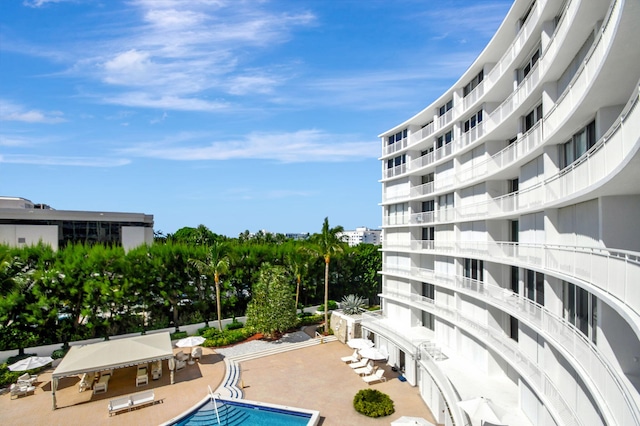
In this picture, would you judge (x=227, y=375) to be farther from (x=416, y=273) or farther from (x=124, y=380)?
(x=416, y=273)

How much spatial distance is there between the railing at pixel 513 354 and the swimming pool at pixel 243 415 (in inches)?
329

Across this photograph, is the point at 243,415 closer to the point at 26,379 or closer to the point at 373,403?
the point at 373,403

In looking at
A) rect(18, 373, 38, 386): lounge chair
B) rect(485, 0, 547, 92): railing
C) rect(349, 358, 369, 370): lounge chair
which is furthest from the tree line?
rect(485, 0, 547, 92): railing

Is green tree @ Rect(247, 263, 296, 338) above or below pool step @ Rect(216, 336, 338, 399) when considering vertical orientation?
above

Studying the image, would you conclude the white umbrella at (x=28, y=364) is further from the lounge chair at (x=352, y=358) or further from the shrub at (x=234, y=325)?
the lounge chair at (x=352, y=358)

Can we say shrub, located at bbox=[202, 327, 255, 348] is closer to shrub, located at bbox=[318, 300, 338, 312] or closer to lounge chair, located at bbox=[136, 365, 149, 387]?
lounge chair, located at bbox=[136, 365, 149, 387]

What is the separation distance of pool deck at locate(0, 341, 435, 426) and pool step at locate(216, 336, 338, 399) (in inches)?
17.6

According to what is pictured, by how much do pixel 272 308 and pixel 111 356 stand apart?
13872 millimetres

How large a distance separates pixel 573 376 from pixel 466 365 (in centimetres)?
1070

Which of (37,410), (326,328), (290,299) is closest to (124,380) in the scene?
(37,410)

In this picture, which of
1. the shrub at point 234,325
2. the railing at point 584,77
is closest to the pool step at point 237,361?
the shrub at point 234,325

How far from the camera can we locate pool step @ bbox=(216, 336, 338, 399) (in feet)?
81.3

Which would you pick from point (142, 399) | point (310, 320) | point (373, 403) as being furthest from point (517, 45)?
point (310, 320)

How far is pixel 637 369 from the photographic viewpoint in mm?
10984
